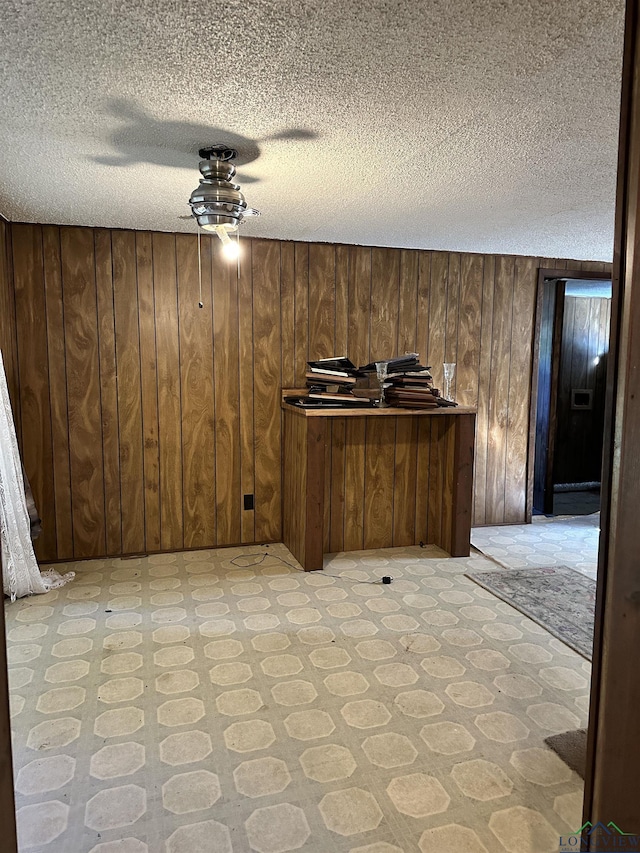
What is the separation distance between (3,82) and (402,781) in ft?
7.80

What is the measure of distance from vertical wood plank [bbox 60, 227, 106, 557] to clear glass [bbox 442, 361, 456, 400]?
2356 mm

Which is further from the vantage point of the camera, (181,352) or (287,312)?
(287,312)

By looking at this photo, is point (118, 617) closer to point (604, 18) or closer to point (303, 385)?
point (303, 385)

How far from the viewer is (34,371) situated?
11.2 feet

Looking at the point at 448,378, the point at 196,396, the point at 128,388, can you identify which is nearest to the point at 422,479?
the point at 448,378

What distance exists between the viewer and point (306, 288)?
3854mm

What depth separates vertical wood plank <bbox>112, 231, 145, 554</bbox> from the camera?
3.51m

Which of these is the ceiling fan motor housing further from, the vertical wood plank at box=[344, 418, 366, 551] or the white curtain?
the vertical wood plank at box=[344, 418, 366, 551]

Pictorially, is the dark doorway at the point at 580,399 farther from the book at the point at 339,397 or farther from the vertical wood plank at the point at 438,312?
the book at the point at 339,397

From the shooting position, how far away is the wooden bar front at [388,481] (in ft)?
12.1

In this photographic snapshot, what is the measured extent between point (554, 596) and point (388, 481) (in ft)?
4.22

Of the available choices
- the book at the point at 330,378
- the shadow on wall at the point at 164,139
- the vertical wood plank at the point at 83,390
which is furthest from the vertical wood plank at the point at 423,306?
the vertical wood plank at the point at 83,390

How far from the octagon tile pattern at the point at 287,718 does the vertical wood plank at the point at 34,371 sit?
0.63 meters

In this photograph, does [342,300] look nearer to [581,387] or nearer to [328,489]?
[328,489]
